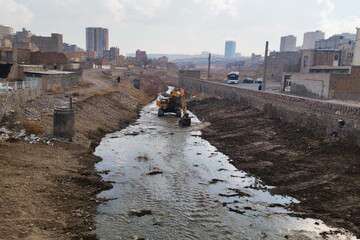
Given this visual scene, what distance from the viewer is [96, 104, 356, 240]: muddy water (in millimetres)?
13586

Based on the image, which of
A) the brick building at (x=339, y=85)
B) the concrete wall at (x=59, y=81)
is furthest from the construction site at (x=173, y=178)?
the brick building at (x=339, y=85)

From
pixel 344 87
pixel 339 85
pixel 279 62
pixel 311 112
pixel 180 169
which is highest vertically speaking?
pixel 279 62

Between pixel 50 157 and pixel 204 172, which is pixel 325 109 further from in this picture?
pixel 50 157

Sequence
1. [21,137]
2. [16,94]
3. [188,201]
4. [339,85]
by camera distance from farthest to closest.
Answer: [339,85]
[16,94]
[21,137]
[188,201]

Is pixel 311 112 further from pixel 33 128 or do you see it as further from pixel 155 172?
pixel 33 128

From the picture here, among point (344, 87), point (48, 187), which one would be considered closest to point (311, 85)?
point (344, 87)

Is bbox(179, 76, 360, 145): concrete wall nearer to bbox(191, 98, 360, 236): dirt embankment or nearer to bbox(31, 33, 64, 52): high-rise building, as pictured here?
bbox(191, 98, 360, 236): dirt embankment

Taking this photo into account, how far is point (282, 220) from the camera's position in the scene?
14.9 meters

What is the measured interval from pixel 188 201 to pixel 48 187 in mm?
5987

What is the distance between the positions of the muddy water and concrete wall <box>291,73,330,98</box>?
61.2 ft

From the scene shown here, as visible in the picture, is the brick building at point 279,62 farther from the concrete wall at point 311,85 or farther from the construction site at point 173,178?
the construction site at point 173,178

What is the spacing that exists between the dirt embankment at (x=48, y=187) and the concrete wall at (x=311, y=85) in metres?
24.1

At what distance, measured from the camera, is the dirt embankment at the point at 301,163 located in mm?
15867

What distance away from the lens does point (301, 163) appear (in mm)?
21672
